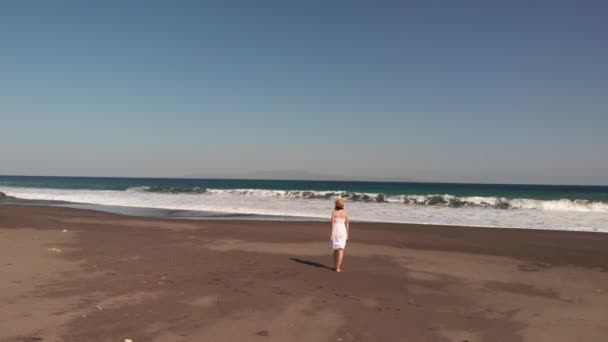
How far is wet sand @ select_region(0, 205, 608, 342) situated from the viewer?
5.91 metres

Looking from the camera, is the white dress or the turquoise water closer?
the white dress

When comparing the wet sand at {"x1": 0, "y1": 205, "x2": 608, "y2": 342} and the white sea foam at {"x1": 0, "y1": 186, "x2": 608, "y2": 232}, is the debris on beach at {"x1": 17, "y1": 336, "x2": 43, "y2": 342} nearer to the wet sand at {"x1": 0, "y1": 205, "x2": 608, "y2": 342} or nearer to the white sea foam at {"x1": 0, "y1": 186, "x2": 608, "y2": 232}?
the wet sand at {"x1": 0, "y1": 205, "x2": 608, "y2": 342}

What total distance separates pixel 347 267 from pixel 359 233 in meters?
6.40

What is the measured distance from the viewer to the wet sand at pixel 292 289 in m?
5.91

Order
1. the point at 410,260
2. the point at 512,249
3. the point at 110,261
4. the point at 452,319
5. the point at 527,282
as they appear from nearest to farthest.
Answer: the point at 452,319 < the point at 527,282 < the point at 110,261 < the point at 410,260 < the point at 512,249

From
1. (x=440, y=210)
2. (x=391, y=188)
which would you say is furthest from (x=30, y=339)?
(x=391, y=188)

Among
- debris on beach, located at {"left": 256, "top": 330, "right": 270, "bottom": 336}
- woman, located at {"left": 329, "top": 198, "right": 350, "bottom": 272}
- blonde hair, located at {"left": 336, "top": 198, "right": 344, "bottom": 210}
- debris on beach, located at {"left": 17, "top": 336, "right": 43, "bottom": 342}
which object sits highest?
blonde hair, located at {"left": 336, "top": 198, "right": 344, "bottom": 210}

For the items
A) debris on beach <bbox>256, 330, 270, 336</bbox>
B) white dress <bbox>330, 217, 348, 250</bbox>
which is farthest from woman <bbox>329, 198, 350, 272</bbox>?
debris on beach <bbox>256, 330, 270, 336</bbox>

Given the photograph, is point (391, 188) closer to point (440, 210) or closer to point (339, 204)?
point (440, 210)

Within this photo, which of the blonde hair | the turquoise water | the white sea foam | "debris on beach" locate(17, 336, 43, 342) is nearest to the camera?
"debris on beach" locate(17, 336, 43, 342)

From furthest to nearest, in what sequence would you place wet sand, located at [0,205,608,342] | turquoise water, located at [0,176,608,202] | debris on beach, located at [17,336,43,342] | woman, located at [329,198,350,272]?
turquoise water, located at [0,176,608,202] → woman, located at [329,198,350,272] → wet sand, located at [0,205,608,342] → debris on beach, located at [17,336,43,342]

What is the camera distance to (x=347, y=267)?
34.2ft

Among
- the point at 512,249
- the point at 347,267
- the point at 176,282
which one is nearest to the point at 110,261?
the point at 176,282

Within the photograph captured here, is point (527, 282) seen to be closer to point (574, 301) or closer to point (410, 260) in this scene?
point (574, 301)
